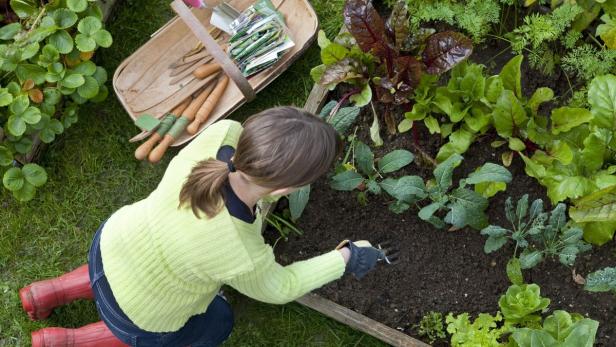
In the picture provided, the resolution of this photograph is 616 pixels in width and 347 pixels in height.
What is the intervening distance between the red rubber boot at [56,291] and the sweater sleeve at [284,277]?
3.24ft

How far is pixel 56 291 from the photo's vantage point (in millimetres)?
3045

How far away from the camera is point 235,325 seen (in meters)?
3.19

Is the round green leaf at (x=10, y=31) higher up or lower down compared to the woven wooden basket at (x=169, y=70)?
higher up

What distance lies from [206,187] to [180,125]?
49.2 inches

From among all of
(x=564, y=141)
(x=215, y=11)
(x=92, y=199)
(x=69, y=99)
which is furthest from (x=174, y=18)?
(x=564, y=141)

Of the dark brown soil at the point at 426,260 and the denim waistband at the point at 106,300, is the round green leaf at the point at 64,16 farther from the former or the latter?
the dark brown soil at the point at 426,260

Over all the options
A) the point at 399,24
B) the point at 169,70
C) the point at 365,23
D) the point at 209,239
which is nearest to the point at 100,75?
the point at 169,70

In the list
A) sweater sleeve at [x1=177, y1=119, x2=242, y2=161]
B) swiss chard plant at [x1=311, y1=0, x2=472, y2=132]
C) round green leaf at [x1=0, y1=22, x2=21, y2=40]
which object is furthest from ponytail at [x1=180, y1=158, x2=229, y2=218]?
round green leaf at [x1=0, y1=22, x2=21, y2=40]

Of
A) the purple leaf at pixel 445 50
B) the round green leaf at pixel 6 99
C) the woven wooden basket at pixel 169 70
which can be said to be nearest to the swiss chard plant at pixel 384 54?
the purple leaf at pixel 445 50

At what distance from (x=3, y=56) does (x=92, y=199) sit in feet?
2.42

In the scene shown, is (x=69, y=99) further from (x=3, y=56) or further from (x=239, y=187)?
(x=239, y=187)

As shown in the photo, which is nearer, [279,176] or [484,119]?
[279,176]

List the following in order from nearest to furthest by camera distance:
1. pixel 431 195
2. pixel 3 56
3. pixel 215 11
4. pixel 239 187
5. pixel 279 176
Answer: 1. pixel 279 176
2. pixel 239 187
3. pixel 431 195
4. pixel 3 56
5. pixel 215 11

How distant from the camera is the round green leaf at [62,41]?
3165 millimetres
